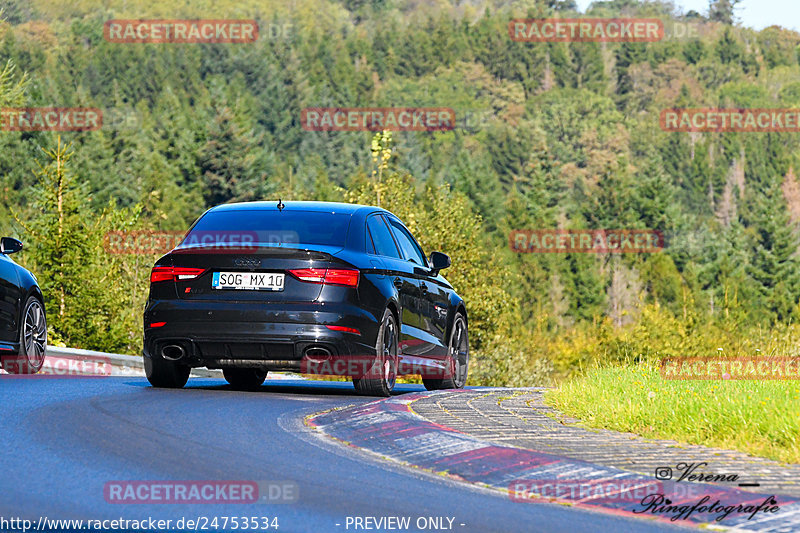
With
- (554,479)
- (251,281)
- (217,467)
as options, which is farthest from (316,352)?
(554,479)

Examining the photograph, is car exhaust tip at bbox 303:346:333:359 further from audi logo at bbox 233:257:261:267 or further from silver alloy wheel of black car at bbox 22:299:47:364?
silver alloy wheel of black car at bbox 22:299:47:364

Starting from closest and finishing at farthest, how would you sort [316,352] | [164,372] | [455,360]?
[316,352] < [164,372] < [455,360]

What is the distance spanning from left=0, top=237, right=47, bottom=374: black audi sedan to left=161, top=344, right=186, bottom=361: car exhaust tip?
2447 millimetres

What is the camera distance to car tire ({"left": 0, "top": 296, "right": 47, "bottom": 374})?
13.8m

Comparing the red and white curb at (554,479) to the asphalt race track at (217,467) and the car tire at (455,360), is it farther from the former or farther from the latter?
the car tire at (455,360)

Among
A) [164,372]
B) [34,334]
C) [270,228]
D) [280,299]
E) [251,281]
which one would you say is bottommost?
[164,372]

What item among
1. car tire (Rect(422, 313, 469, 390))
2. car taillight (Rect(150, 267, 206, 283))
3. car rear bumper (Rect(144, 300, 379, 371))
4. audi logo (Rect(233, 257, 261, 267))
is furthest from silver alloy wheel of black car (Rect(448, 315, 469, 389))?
car taillight (Rect(150, 267, 206, 283))

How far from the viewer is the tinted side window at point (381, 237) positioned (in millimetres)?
12070

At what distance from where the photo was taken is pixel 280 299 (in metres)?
11.0

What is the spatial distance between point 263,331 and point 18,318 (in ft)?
12.7

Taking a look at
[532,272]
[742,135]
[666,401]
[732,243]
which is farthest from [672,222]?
[666,401]

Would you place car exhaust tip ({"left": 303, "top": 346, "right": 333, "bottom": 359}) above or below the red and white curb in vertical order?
above

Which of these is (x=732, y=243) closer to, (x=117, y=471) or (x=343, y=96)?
(x=343, y=96)

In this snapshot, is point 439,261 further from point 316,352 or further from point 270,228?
point 316,352
